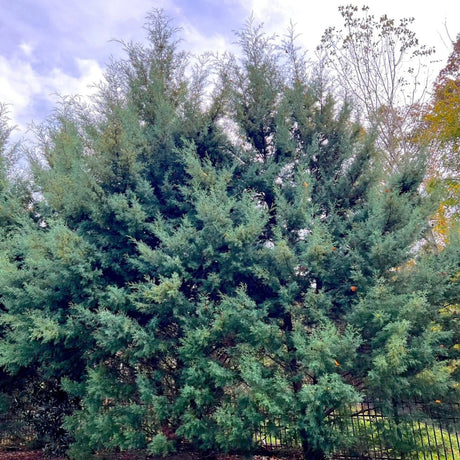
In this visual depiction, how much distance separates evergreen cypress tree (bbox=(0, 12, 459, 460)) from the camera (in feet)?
15.9

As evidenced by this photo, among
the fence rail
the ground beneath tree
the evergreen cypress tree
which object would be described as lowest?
the ground beneath tree

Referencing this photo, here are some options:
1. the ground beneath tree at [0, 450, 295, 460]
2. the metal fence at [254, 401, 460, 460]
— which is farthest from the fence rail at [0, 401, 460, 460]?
the ground beneath tree at [0, 450, 295, 460]

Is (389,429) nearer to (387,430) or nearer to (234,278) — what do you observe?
(387,430)

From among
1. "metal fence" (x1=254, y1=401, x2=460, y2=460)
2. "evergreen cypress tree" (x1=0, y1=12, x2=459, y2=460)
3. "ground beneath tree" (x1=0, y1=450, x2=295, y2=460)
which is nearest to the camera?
"evergreen cypress tree" (x1=0, y1=12, x2=459, y2=460)

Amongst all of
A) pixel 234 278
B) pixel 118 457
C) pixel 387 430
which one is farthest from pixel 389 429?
pixel 118 457

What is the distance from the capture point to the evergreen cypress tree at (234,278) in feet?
15.9

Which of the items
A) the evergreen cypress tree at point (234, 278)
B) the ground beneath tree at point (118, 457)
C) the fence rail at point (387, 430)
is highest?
the evergreen cypress tree at point (234, 278)

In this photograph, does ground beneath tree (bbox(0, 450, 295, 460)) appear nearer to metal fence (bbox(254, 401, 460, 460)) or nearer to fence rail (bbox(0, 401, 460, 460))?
fence rail (bbox(0, 401, 460, 460))

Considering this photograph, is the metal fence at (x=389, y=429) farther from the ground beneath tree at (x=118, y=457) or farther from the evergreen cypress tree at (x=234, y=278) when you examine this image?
the ground beneath tree at (x=118, y=457)

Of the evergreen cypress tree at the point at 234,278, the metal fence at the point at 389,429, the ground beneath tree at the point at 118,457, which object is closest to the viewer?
the evergreen cypress tree at the point at 234,278

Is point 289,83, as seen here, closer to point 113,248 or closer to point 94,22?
point 94,22

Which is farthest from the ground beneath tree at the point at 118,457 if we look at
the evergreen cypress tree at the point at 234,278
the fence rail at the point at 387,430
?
the evergreen cypress tree at the point at 234,278

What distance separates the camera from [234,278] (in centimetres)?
580

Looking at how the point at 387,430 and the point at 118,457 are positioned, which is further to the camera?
the point at 118,457
